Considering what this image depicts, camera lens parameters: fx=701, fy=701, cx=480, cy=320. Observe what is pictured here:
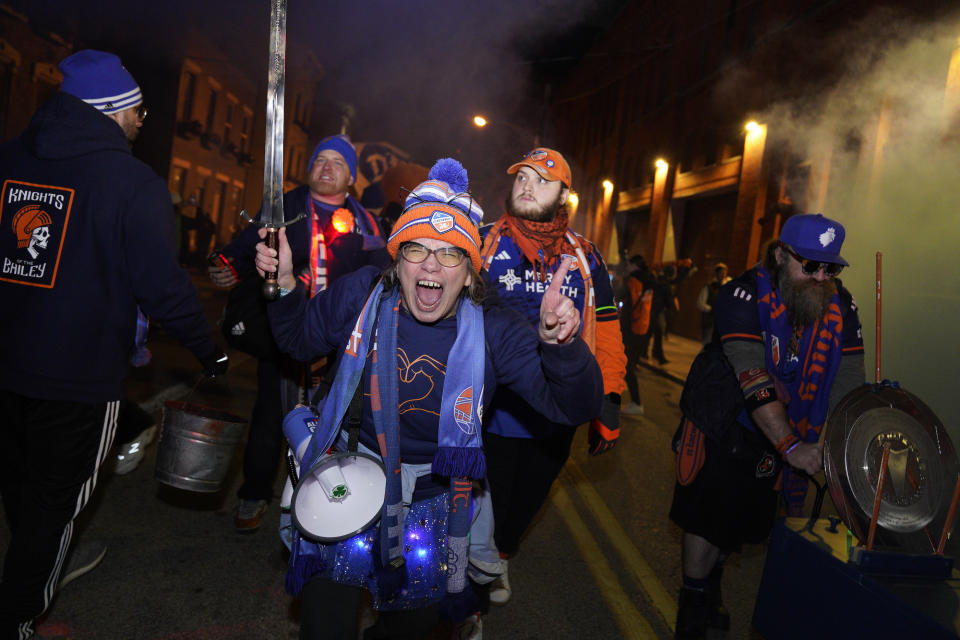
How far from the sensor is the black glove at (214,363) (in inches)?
116

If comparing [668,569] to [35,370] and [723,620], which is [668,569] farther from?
[35,370]

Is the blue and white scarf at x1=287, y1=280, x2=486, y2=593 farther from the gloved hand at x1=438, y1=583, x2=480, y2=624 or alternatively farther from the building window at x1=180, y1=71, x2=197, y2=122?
the building window at x1=180, y1=71, x2=197, y2=122

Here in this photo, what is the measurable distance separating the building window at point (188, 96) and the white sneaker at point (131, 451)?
22.2 metres

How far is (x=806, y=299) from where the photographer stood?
3.12 meters

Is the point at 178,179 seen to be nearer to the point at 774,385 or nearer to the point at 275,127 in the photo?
the point at 275,127

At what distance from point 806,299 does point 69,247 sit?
2946mm

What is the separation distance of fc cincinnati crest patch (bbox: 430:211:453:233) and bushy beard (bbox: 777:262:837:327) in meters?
1.70

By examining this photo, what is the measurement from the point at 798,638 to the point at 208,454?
246 centimetres

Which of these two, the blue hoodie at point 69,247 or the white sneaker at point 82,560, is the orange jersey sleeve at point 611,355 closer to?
the blue hoodie at point 69,247

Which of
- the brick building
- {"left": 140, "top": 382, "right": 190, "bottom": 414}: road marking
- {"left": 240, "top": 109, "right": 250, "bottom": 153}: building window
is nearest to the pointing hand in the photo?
{"left": 140, "top": 382, "right": 190, "bottom": 414}: road marking

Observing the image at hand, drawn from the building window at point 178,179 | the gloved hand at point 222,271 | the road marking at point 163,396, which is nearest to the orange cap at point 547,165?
the gloved hand at point 222,271

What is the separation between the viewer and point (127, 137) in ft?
8.98

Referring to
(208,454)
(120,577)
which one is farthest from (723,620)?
(120,577)

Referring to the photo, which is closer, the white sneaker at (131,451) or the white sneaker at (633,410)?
the white sneaker at (131,451)
